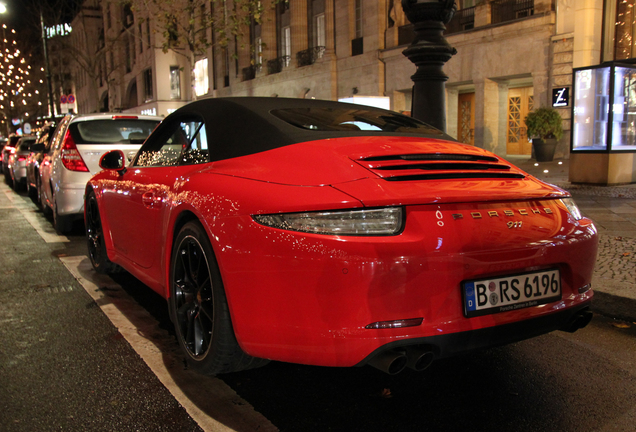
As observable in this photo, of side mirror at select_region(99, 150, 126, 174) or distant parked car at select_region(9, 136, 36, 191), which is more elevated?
side mirror at select_region(99, 150, 126, 174)

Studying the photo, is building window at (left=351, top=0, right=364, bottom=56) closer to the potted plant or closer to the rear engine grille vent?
the potted plant

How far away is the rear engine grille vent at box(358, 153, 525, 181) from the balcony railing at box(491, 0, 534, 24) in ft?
61.2

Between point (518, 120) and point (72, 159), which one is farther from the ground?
point (518, 120)

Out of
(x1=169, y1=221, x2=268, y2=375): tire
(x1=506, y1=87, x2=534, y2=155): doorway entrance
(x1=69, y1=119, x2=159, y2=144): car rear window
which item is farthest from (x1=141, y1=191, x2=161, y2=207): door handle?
(x1=506, y1=87, x2=534, y2=155): doorway entrance

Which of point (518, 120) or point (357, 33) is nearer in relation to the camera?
point (518, 120)

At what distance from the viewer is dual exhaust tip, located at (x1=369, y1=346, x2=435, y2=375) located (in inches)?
88.4

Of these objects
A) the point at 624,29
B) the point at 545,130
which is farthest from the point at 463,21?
the point at 545,130

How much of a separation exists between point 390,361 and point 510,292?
2.10 ft

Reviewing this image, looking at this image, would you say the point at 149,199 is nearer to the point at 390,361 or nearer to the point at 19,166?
the point at 390,361

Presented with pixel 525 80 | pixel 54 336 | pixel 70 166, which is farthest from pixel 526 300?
pixel 525 80

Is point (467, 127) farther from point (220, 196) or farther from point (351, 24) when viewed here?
point (220, 196)

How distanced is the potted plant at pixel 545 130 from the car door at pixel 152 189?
1562cm

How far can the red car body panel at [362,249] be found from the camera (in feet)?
7.29

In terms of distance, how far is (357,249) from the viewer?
220cm
